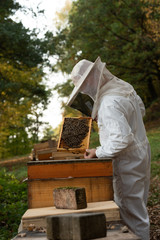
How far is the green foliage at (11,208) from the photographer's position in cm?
449

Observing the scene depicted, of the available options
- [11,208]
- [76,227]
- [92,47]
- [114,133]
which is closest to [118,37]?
[92,47]

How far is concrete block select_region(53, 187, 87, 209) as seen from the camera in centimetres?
183

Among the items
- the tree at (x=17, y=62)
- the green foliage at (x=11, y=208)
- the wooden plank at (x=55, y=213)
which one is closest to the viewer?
the wooden plank at (x=55, y=213)

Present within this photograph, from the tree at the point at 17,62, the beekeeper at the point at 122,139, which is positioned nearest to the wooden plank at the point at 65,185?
the beekeeper at the point at 122,139

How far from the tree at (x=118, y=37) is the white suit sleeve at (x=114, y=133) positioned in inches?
477

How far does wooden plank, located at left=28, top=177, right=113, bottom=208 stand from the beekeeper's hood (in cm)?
80

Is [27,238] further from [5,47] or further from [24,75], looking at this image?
[24,75]

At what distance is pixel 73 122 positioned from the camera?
3467 millimetres

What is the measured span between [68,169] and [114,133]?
483 mm

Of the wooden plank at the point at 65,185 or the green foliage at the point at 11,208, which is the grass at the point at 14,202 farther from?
the wooden plank at the point at 65,185

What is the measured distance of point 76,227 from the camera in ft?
4.54

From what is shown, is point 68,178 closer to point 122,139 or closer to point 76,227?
point 122,139

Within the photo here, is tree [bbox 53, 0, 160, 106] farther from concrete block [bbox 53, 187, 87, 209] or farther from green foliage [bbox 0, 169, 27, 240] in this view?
concrete block [bbox 53, 187, 87, 209]

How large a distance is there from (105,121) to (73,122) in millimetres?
983
